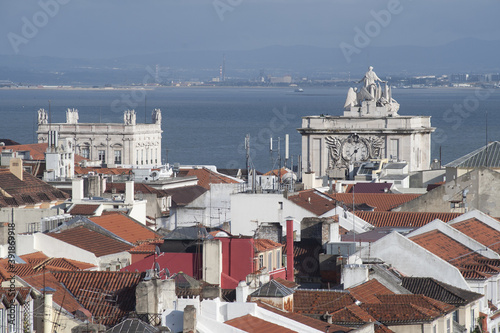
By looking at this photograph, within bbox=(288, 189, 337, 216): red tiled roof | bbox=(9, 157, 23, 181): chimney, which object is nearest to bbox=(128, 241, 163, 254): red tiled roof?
bbox=(288, 189, 337, 216): red tiled roof

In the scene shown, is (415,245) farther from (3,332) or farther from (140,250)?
(3,332)

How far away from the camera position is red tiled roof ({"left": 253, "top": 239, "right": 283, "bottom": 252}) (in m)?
26.7

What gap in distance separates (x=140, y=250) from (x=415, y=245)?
5.21 metres

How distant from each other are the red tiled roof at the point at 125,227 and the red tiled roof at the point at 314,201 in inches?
134

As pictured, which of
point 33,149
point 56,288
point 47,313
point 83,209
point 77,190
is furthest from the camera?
point 33,149

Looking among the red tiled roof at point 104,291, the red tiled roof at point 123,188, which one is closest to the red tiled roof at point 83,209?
the red tiled roof at point 123,188

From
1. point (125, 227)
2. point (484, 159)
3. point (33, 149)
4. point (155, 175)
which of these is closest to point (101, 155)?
point (33, 149)

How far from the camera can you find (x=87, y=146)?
96250mm

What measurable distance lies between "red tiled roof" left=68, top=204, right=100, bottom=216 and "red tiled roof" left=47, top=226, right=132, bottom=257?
554 cm

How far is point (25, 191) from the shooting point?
151 feet

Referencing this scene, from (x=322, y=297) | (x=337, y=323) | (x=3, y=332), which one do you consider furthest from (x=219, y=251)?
(x=3, y=332)

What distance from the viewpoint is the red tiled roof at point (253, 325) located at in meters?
19.4

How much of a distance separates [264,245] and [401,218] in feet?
34.6

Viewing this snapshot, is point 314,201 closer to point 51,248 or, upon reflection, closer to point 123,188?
point 51,248
